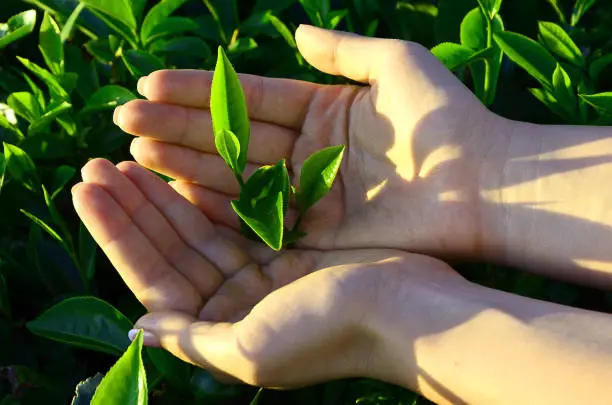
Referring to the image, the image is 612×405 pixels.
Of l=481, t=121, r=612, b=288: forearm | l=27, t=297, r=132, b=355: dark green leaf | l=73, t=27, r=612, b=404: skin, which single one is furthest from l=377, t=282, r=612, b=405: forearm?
l=27, t=297, r=132, b=355: dark green leaf

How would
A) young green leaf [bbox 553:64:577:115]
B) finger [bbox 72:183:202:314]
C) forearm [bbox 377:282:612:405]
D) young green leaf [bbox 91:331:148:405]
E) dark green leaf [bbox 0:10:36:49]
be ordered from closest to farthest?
young green leaf [bbox 91:331:148:405], forearm [bbox 377:282:612:405], finger [bbox 72:183:202:314], young green leaf [bbox 553:64:577:115], dark green leaf [bbox 0:10:36:49]

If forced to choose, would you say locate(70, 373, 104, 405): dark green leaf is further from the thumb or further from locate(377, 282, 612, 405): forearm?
the thumb

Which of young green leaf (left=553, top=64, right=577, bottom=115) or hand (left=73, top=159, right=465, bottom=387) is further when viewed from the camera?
young green leaf (left=553, top=64, right=577, bottom=115)

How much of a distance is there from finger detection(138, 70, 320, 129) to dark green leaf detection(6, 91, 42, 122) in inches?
7.5

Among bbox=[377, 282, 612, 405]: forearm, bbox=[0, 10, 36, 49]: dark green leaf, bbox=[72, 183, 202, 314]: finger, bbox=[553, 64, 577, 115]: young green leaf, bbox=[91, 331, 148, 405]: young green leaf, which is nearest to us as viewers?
bbox=[91, 331, 148, 405]: young green leaf

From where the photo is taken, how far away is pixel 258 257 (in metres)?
1.25

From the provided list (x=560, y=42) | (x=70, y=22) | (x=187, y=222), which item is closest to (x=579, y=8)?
(x=560, y=42)

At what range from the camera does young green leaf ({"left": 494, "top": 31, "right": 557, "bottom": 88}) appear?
4.02ft

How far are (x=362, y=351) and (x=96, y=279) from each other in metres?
0.51

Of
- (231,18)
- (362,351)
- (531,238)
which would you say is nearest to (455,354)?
(362,351)

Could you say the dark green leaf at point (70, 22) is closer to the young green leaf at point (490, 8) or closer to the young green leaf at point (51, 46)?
the young green leaf at point (51, 46)

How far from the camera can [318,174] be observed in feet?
3.87

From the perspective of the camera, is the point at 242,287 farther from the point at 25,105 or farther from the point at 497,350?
the point at 25,105

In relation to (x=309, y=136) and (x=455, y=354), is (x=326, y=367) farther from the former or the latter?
(x=309, y=136)
